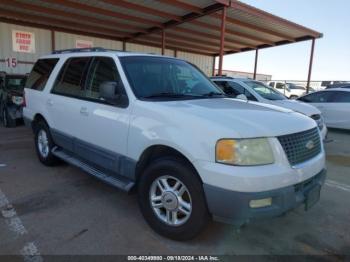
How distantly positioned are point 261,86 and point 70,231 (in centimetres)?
686

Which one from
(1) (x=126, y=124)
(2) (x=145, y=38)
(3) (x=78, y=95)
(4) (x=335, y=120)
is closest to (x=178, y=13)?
(2) (x=145, y=38)

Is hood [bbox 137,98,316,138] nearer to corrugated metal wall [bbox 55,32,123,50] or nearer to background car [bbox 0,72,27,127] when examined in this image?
background car [bbox 0,72,27,127]

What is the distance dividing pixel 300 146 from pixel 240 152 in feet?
2.50

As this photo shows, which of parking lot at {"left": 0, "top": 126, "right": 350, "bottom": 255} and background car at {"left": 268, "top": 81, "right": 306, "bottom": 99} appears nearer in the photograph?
parking lot at {"left": 0, "top": 126, "right": 350, "bottom": 255}

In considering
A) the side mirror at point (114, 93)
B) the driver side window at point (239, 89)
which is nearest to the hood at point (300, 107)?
the driver side window at point (239, 89)

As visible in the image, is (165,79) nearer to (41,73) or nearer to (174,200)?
(174,200)

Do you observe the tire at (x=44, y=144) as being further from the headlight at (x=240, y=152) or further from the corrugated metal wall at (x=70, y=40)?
the corrugated metal wall at (x=70, y=40)

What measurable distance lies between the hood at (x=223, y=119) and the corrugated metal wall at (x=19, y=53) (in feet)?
45.8

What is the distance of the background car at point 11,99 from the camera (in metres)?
9.11

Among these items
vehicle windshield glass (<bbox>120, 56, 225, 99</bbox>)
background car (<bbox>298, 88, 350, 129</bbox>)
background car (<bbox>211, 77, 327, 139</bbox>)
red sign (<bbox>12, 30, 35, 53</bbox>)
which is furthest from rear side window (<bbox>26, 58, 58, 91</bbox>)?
red sign (<bbox>12, 30, 35, 53</bbox>)

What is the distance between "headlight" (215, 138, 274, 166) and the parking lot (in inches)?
38.5

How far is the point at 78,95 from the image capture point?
13.7 ft

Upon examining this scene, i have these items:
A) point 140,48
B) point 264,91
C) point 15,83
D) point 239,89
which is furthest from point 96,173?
point 140,48

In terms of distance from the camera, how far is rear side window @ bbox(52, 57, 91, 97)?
4207 millimetres
